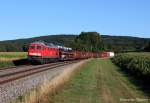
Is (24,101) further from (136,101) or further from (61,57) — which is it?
(61,57)

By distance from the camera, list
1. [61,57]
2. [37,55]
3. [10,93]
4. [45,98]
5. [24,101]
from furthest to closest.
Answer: [61,57] → [37,55] → [10,93] → [45,98] → [24,101]

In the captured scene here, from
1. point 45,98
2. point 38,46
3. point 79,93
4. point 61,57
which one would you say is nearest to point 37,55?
point 38,46

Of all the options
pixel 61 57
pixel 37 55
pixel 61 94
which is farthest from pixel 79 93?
pixel 61 57

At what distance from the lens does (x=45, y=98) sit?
18.0 meters

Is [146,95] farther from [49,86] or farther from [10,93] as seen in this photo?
[10,93]

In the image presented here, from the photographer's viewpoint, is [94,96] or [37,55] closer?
[94,96]

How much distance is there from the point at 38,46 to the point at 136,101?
43026 millimetres

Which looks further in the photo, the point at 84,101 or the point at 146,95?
the point at 146,95

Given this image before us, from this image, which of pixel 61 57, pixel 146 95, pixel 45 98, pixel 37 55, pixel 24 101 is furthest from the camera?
pixel 61 57

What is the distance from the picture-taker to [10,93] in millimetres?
20234

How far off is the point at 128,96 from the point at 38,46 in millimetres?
40955

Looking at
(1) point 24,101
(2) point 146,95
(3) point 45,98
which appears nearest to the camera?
(1) point 24,101

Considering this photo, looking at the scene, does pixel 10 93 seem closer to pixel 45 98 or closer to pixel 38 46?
pixel 45 98

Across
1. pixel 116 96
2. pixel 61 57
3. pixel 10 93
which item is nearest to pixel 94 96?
pixel 116 96
